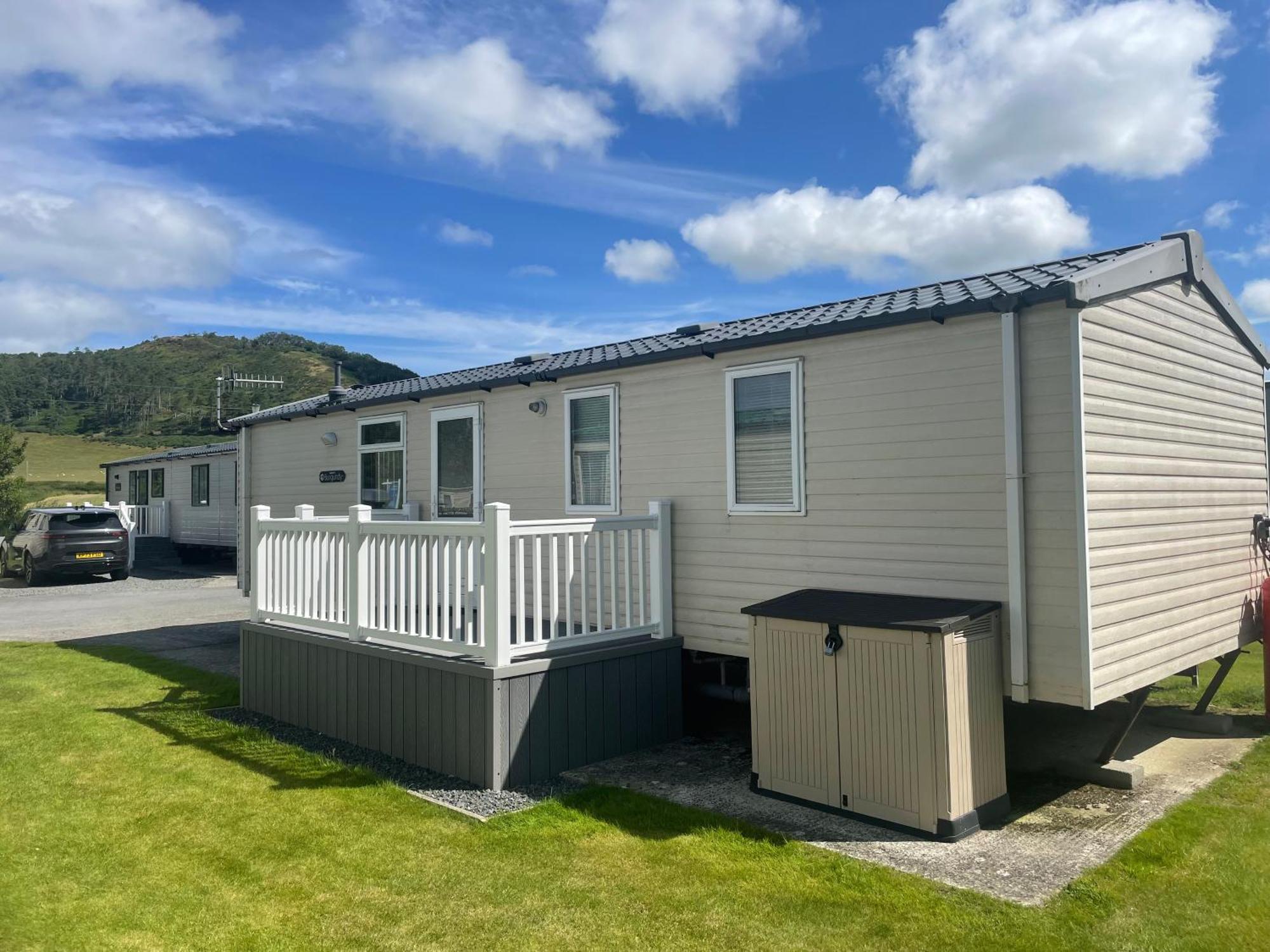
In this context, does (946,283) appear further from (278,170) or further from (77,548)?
(77,548)

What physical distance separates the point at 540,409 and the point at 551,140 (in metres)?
6.41

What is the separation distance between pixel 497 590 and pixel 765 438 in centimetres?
219

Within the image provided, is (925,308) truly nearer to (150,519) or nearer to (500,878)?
(500,878)

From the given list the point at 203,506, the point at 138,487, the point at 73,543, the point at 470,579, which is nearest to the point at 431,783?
the point at 470,579

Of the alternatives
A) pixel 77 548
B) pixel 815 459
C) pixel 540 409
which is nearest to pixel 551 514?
pixel 540 409

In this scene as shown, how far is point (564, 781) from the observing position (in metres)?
5.24

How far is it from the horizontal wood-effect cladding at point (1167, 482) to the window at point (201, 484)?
73.3 feet

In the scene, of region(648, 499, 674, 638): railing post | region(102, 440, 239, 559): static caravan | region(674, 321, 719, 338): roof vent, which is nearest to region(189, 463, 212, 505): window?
region(102, 440, 239, 559): static caravan

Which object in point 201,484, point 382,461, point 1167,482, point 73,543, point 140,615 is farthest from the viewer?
point 201,484

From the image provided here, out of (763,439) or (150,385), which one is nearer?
(763,439)

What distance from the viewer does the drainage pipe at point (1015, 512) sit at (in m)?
4.50

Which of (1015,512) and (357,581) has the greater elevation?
(1015,512)

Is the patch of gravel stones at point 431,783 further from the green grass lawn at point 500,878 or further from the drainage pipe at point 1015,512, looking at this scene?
the drainage pipe at point 1015,512

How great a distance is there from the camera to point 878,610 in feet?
15.5
